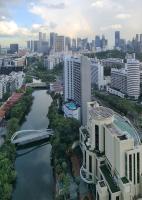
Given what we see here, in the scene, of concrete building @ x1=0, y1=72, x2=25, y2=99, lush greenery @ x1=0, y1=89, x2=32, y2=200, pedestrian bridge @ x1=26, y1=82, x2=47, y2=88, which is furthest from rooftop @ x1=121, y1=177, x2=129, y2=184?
pedestrian bridge @ x1=26, y1=82, x2=47, y2=88

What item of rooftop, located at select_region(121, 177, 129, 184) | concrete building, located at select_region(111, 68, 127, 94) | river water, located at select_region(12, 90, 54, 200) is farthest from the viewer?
concrete building, located at select_region(111, 68, 127, 94)

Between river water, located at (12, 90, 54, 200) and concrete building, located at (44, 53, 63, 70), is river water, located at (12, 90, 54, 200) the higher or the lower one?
the lower one

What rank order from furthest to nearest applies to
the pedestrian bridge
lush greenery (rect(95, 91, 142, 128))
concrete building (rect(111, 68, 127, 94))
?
the pedestrian bridge < concrete building (rect(111, 68, 127, 94)) < lush greenery (rect(95, 91, 142, 128))

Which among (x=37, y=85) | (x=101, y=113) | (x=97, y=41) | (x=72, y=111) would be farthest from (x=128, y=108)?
(x=97, y=41)

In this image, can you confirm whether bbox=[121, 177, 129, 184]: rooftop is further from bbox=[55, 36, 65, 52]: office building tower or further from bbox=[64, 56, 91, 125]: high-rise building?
bbox=[55, 36, 65, 52]: office building tower

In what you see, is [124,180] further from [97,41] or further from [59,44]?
[97,41]

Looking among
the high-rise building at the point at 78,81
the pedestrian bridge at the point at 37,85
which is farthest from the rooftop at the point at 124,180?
the pedestrian bridge at the point at 37,85
